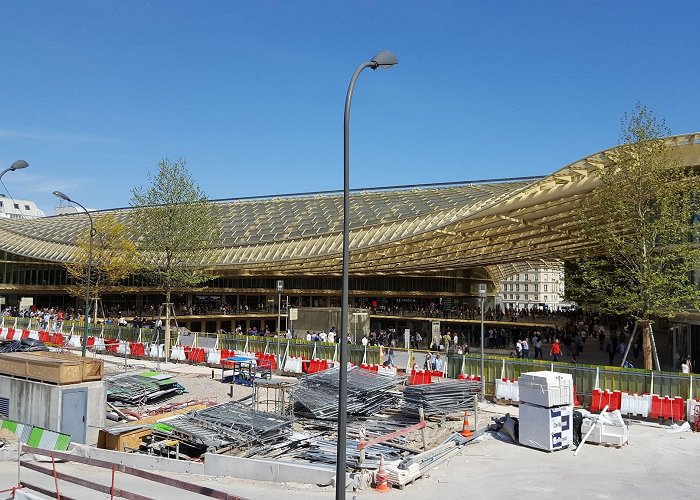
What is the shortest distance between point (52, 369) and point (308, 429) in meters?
7.18

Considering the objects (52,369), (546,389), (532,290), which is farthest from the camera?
(532,290)

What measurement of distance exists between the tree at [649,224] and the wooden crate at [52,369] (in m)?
18.1

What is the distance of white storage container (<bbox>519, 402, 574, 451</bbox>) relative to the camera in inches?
628

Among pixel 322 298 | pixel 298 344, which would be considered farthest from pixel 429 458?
pixel 322 298

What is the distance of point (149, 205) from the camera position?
3716 centimetres

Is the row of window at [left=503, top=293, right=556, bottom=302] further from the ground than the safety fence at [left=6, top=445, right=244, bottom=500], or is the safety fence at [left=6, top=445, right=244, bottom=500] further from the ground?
the row of window at [left=503, top=293, right=556, bottom=302]

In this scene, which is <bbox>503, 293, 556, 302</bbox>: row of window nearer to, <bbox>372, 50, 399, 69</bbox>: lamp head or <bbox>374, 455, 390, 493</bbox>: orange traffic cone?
<bbox>374, 455, 390, 493</bbox>: orange traffic cone

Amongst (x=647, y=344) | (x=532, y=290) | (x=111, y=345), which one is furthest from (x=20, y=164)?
(x=532, y=290)

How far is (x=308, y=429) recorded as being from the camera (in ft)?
59.4

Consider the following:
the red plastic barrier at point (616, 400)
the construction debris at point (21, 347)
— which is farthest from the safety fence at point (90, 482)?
the construction debris at point (21, 347)

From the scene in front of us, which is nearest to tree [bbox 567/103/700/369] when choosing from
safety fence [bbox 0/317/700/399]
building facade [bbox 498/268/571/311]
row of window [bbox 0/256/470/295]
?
safety fence [bbox 0/317/700/399]

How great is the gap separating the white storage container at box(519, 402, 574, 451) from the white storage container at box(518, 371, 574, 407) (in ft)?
0.60

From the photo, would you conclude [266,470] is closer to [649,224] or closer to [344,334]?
[344,334]

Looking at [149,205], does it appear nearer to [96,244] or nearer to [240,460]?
[96,244]
